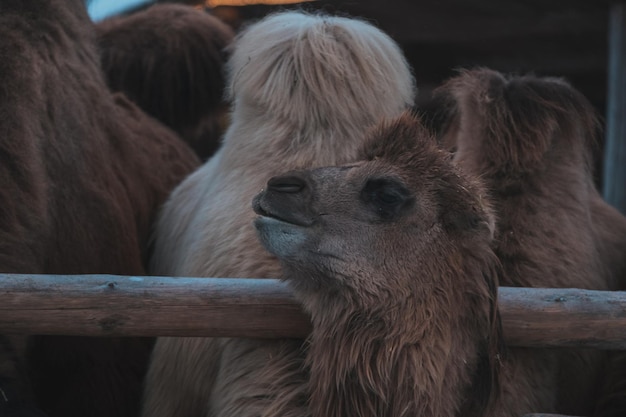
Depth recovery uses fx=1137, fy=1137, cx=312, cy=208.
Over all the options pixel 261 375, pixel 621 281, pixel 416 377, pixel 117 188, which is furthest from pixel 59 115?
pixel 621 281

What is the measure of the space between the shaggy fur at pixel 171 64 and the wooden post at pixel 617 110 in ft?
6.95

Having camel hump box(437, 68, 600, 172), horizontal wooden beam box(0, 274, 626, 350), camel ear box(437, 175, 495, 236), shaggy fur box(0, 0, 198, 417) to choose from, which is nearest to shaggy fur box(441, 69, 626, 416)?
camel hump box(437, 68, 600, 172)

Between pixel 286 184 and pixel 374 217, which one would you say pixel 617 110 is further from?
pixel 286 184

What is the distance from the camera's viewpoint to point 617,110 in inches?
248

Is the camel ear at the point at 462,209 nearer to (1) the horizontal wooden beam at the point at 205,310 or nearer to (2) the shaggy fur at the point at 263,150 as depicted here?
(1) the horizontal wooden beam at the point at 205,310

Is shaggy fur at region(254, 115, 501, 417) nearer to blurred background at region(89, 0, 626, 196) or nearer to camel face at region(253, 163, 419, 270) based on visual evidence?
A: camel face at region(253, 163, 419, 270)

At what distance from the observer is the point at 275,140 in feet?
12.3

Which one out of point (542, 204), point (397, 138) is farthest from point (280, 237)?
point (542, 204)

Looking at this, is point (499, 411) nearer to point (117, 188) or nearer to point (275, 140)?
point (275, 140)

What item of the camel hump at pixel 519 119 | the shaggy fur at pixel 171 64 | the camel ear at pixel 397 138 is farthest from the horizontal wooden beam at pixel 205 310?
the shaggy fur at pixel 171 64

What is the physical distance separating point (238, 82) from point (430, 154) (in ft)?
3.48

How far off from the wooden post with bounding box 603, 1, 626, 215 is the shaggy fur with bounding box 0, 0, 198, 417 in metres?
2.93

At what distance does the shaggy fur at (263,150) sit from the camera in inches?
131

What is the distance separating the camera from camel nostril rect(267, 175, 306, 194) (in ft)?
10.1
